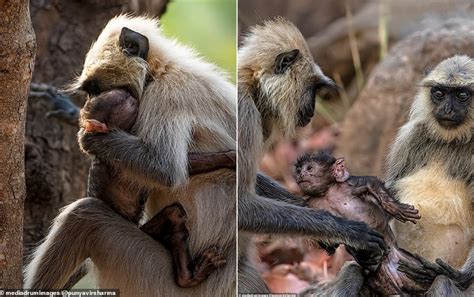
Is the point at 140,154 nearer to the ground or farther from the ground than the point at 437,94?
nearer to the ground

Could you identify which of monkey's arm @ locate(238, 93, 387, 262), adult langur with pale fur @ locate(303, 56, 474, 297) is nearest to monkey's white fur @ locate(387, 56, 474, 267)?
adult langur with pale fur @ locate(303, 56, 474, 297)

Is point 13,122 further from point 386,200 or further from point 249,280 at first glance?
point 386,200

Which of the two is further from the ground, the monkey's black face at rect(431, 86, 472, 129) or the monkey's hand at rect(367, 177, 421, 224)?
the monkey's black face at rect(431, 86, 472, 129)

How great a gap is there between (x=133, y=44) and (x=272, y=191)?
69 centimetres

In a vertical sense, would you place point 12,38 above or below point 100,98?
above

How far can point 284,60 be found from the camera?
2844mm

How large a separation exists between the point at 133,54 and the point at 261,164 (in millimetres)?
564

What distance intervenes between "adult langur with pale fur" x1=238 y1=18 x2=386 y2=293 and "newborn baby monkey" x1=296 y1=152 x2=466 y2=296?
4 centimetres

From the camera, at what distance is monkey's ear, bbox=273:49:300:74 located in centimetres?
284

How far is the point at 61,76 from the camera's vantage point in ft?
12.6

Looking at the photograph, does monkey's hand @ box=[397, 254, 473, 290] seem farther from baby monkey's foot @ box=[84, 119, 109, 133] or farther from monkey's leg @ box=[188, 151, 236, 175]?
baby monkey's foot @ box=[84, 119, 109, 133]

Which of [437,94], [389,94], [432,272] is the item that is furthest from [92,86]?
[389,94]

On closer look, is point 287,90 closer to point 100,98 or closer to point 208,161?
point 208,161

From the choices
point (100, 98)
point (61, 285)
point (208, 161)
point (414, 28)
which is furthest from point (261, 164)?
point (414, 28)
